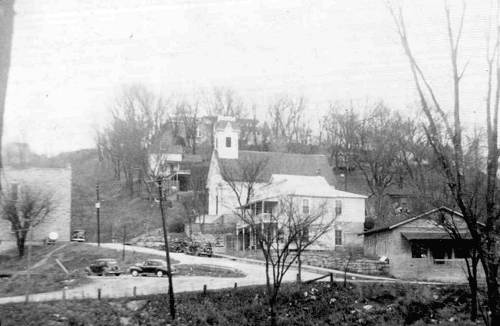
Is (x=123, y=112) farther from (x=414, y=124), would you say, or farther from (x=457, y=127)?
(x=457, y=127)

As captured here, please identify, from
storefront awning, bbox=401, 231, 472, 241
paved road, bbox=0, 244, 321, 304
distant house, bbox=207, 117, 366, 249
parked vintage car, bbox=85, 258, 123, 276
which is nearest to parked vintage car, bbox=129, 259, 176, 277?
paved road, bbox=0, 244, 321, 304

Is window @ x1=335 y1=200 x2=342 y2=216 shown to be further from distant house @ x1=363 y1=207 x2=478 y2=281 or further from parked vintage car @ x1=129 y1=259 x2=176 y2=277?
parked vintage car @ x1=129 y1=259 x2=176 y2=277

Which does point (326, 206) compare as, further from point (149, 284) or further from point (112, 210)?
point (112, 210)

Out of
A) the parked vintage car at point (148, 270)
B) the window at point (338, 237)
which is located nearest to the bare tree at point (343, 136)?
the window at point (338, 237)

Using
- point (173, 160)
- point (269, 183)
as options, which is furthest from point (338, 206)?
point (173, 160)

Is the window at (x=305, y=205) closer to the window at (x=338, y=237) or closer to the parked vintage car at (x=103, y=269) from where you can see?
the window at (x=338, y=237)

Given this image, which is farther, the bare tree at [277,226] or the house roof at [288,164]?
the house roof at [288,164]
